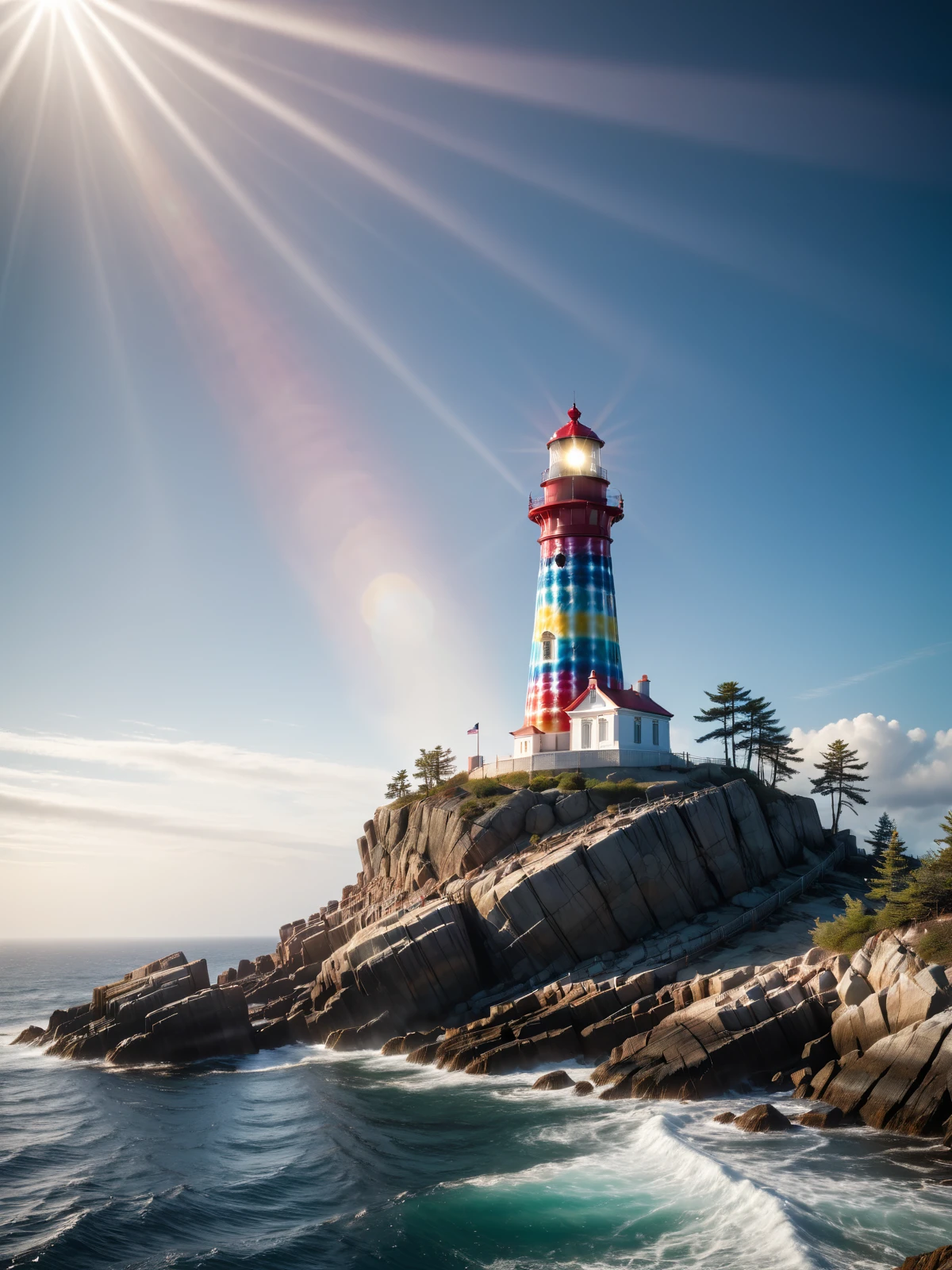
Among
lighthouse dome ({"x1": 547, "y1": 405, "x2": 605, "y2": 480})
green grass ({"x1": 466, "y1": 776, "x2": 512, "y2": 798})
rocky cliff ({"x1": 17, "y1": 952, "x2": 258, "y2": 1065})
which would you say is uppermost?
lighthouse dome ({"x1": 547, "y1": 405, "x2": 605, "y2": 480})

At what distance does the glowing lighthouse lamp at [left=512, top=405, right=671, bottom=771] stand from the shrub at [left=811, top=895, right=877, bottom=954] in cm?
2007

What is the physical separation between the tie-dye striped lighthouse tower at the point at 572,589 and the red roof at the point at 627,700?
55.6 inches

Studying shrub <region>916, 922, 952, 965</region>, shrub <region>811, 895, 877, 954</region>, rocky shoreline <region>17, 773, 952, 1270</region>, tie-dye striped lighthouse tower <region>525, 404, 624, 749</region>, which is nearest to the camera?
rocky shoreline <region>17, 773, 952, 1270</region>

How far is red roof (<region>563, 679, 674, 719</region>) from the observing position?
5125cm

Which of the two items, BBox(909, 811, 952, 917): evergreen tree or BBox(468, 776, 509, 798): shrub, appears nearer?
BBox(909, 811, 952, 917): evergreen tree

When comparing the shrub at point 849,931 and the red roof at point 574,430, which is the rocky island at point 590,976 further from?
the red roof at point 574,430

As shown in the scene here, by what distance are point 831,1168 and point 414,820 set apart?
33467 mm

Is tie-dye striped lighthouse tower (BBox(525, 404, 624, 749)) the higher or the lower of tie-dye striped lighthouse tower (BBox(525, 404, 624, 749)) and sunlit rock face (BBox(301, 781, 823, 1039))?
the higher

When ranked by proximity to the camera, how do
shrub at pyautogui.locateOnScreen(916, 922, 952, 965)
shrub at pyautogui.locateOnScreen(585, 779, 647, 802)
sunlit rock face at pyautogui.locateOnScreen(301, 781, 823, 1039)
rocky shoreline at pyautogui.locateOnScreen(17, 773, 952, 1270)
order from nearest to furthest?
rocky shoreline at pyautogui.locateOnScreen(17, 773, 952, 1270)
shrub at pyautogui.locateOnScreen(916, 922, 952, 965)
sunlit rock face at pyautogui.locateOnScreen(301, 781, 823, 1039)
shrub at pyautogui.locateOnScreen(585, 779, 647, 802)

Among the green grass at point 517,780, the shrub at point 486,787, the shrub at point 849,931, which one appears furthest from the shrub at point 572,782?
the shrub at point 849,931

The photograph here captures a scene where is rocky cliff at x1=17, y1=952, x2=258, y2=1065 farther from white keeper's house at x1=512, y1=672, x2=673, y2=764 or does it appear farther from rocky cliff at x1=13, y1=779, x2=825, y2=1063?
white keeper's house at x1=512, y1=672, x2=673, y2=764

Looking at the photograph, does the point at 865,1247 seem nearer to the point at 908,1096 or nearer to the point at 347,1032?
the point at 908,1096

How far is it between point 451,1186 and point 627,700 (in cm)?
3384

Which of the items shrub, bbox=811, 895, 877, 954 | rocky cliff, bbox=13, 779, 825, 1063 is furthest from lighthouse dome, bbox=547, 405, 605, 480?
shrub, bbox=811, 895, 877, 954
